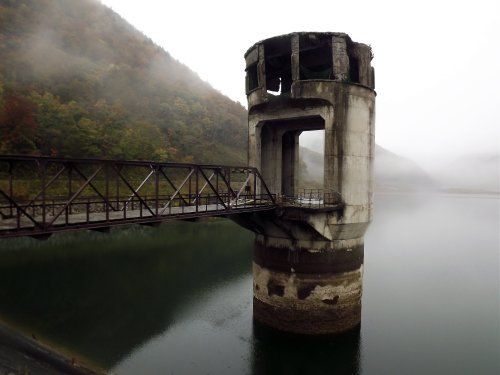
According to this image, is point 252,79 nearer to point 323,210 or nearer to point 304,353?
point 323,210

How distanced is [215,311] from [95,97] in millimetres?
75534

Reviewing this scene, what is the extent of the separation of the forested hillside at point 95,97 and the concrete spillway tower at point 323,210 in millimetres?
44689

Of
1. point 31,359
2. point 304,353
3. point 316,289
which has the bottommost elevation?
point 304,353

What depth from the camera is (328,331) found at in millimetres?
19438

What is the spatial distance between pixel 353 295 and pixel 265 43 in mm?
14687

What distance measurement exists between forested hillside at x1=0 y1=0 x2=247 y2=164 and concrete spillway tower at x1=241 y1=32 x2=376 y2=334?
44689mm

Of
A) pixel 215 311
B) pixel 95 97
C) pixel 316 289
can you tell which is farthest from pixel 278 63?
pixel 95 97

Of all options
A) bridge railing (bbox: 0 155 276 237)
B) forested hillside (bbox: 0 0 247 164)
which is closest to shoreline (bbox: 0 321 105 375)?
bridge railing (bbox: 0 155 276 237)

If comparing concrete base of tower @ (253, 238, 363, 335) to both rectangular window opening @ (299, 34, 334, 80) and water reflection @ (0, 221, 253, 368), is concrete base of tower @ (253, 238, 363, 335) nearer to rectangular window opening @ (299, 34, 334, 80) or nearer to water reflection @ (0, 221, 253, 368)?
water reflection @ (0, 221, 253, 368)

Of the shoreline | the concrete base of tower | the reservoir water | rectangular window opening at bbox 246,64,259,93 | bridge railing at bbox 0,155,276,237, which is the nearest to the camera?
bridge railing at bbox 0,155,276,237

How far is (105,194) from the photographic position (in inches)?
1261

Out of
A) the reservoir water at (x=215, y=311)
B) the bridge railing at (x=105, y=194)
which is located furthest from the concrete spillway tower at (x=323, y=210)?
the bridge railing at (x=105, y=194)

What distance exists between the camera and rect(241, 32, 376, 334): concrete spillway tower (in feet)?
61.0

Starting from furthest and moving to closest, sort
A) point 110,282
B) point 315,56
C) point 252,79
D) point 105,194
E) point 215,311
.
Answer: point 105,194, point 110,282, point 215,311, point 315,56, point 252,79
